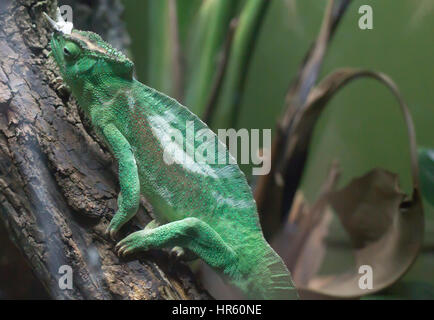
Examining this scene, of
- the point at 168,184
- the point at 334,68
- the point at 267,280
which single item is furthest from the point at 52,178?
the point at 334,68

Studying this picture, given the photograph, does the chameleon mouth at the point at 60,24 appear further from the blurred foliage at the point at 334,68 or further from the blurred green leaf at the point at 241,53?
the blurred green leaf at the point at 241,53

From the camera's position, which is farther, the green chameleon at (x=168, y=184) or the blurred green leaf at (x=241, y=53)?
the blurred green leaf at (x=241, y=53)

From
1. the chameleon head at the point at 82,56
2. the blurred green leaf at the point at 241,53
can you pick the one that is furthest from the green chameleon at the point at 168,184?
the blurred green leaf at the point at 241,53

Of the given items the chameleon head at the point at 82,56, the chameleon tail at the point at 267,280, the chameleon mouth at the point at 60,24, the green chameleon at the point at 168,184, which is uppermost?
the chameleon mouth at the point at 60,24

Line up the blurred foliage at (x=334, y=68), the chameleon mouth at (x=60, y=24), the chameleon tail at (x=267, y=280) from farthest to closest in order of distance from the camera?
the blurred foliage at (x=334, y=68) → the chameleon tail at (x=267, y=280) → the chameleon mouth at (x=60, y=24)

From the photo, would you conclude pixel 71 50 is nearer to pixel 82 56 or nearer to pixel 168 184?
pixel 82 56
